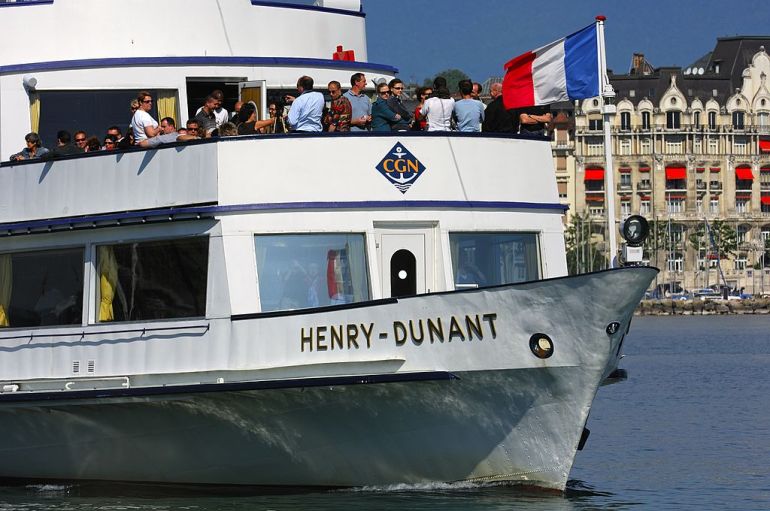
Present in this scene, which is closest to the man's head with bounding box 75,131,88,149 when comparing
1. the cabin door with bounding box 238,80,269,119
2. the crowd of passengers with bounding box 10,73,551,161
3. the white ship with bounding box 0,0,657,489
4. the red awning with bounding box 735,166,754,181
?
the crowd of passengers with bounding box 10,73,551,161

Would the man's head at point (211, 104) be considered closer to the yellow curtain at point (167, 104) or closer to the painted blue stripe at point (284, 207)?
the yellow curtain at point (167, 104)

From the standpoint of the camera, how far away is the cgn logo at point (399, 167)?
1458 centimetres

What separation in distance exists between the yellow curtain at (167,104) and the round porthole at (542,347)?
4.85m

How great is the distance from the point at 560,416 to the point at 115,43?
6.42 metres

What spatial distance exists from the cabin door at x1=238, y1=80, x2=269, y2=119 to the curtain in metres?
2.40

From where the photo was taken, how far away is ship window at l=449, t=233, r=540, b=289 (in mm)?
14891

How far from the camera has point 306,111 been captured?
48.7 feet

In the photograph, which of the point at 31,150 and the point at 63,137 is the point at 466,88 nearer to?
the point at 63,137

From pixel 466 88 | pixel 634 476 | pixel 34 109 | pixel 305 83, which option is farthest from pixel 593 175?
pixel 305 83

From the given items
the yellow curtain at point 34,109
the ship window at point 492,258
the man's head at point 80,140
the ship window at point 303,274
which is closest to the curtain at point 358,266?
the ship window at point 303,274

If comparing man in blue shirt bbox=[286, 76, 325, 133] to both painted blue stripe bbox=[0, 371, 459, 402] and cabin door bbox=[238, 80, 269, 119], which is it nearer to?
cabin door bbox=[238, 80, 269, 119]

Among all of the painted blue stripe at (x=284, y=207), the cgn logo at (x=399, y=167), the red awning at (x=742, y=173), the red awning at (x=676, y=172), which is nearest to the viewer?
the painted blue stripe at (x=284, y=207)

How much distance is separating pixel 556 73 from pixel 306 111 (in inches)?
97.0

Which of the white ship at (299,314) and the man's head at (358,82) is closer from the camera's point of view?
the white ship at (299,314)
